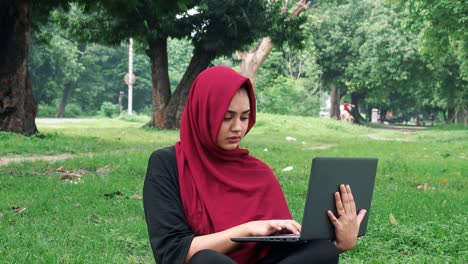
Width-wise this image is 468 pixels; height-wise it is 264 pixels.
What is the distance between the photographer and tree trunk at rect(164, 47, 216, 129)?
80.8 ft

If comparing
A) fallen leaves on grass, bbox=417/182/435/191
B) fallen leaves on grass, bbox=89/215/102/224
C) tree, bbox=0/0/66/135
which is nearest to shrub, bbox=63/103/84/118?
tree, bbox=0/0/66/135

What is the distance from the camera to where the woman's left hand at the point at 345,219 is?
111 inches

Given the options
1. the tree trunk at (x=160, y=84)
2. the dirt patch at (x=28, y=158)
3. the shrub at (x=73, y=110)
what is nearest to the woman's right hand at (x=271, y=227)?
the dirt patch at (x=28, y=158)

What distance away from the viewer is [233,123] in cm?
288

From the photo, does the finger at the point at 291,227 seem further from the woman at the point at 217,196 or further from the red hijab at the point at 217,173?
the red hijab at the point at 217,173

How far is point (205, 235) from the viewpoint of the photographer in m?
2.86

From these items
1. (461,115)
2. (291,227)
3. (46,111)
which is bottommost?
(46,111)

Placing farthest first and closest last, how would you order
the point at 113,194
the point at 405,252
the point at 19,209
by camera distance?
1. the point at 113,194
2. the point at 19,209
3. the point at 405,252

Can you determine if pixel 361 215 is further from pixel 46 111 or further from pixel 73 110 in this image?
pixel 73 110

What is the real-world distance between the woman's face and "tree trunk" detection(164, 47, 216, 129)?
21713 millimetres

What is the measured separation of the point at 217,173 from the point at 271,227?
316 mm

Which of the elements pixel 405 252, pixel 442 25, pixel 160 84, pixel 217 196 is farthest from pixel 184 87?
pixel 217 196

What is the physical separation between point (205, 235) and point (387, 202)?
5146mm

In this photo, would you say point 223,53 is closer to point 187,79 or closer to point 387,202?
point 187,79
